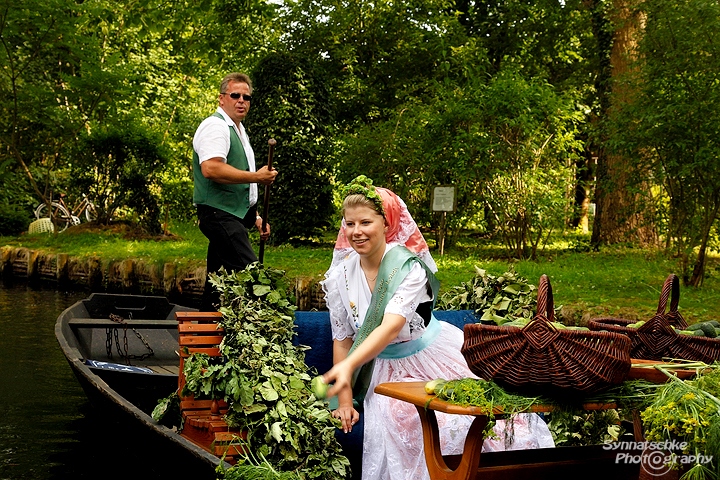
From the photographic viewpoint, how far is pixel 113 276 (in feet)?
44.9

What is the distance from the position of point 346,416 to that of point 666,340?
119cm

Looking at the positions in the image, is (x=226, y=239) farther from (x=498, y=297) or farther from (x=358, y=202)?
(x=358, y=202)

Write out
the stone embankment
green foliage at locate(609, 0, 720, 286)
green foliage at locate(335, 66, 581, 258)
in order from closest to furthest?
green foliage at locate(609, 0, 720, 286)
green foliage at locate(335, 66, 581, 258)
the stone embankment

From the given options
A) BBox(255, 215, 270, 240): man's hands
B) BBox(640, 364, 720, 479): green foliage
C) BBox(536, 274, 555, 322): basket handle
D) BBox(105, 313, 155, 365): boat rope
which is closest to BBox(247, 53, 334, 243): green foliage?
BBox(105, 313, 155, 365): boat rope

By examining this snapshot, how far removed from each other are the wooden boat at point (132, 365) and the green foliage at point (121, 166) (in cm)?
871

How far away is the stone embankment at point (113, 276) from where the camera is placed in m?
12.2

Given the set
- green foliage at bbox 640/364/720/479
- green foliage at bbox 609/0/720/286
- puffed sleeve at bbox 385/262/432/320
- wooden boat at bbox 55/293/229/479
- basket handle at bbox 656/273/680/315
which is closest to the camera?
green foliage at bbox 640/364/720/479

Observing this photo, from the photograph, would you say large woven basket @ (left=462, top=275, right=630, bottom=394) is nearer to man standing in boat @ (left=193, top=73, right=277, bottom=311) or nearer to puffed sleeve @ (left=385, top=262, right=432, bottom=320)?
puffed sleeve @ (left=385, top=262, right=432, bottom=320)

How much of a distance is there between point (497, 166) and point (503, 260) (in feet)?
4.22

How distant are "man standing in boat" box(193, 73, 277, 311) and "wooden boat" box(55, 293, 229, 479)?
827 mm

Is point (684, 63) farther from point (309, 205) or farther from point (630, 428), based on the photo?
point (309, 205)

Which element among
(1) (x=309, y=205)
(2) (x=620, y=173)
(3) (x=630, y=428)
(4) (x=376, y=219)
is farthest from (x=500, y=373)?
(1) (x=309, y=205)

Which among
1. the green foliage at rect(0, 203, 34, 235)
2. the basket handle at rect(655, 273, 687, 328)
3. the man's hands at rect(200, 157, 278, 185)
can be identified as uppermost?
the man's hands at rect(200, 157, 278, 185)

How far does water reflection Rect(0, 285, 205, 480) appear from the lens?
18.0 ft
